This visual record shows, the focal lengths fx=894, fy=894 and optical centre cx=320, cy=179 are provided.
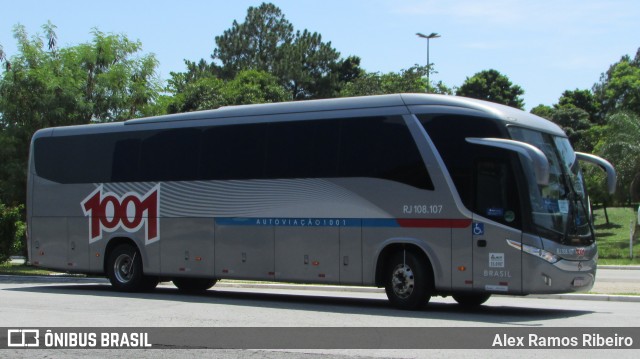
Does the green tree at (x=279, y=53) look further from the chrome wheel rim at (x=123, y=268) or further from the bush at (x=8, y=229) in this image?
the chrome wheel rim at (x=123, y=268)

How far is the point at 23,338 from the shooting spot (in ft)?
37.3

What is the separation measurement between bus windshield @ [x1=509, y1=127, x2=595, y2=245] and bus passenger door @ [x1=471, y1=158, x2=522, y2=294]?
377 mm

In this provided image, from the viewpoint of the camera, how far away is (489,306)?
17.0 meters

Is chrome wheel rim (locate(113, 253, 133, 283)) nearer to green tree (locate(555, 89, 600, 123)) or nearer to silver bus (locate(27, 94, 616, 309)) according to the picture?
silver bus (locate(27, 94, 616, 309))

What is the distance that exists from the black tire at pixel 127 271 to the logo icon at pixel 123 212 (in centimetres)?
49

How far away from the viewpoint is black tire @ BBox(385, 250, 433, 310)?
50.2 ft

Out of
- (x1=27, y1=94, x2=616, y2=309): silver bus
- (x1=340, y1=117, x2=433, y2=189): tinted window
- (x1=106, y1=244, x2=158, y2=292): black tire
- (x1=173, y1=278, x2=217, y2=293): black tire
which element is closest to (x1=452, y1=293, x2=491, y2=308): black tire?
(x1=27, y1=94, x2=616, y2=309): silver bus

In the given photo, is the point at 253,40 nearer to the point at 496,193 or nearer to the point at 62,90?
the point at 62,90

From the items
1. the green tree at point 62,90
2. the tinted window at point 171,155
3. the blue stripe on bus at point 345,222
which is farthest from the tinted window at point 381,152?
the green tree at point 62,90

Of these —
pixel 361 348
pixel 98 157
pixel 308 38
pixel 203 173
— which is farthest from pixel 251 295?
pixel 308 38

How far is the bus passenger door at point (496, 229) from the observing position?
47.3 feet

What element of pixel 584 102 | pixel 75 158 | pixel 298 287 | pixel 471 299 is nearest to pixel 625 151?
pixel 298 287

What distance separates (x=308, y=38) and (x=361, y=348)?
84.1m

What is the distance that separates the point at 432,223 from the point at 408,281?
43.8 inches
